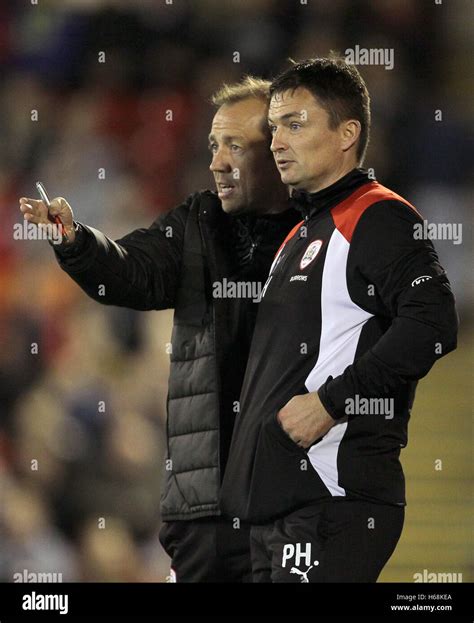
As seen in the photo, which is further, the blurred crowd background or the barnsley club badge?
the blurred crowd background

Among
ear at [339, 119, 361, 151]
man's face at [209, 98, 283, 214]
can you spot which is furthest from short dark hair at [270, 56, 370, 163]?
man's face at [209, 98, 283, 214]

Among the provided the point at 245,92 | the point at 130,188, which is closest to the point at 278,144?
the point at 245,92

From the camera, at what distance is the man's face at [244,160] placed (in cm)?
314

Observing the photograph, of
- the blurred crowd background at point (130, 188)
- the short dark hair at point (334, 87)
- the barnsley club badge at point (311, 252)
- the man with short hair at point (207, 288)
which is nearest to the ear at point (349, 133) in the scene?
the short dark hair at point (334, 87)

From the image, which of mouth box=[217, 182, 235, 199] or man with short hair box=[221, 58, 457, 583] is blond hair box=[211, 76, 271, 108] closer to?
mouth box=[217, 182, 235, 199]

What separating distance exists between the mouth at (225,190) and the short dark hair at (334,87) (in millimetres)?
428

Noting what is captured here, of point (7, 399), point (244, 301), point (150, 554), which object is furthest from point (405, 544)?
point (244, 301)

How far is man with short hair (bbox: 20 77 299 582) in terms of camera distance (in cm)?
296

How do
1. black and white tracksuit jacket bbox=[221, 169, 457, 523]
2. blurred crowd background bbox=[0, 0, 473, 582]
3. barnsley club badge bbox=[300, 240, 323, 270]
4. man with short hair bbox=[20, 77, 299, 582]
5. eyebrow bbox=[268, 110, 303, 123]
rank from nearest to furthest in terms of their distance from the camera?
1. black and white tracksuit jacket bbox=[221, 169, 457, 523]
2. barnsley club badge bbox=[300, 240, 323, 270]
3. eyebrow bbox=[268, 110, 303, 123]
4. man with short hair bbox=[20, 77, 299, 582]
5. blurred crowd background bbox=[0, 0, 473, 582]

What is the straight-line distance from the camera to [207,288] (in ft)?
10.2

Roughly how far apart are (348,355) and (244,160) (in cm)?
87

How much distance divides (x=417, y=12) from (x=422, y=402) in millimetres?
1867

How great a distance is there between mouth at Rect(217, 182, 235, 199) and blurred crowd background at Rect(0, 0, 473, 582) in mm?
1829

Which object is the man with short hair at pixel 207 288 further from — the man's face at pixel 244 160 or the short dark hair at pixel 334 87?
the short dark hair at pixel 334 87
